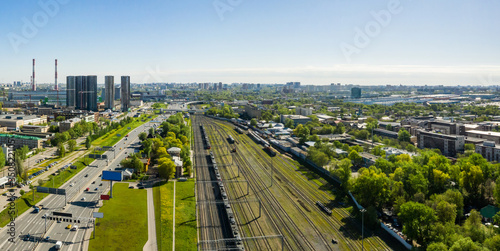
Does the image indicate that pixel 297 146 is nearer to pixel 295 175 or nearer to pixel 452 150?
pixel 295 175

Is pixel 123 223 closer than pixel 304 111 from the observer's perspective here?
Yes

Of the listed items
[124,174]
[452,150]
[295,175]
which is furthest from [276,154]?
[452,150]

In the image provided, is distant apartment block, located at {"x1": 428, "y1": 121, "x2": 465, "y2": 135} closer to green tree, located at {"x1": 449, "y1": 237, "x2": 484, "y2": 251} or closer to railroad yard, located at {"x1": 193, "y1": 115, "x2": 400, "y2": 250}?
railroad yard, located at {"x1": 193, "y1": 115, "x2": 400, "y2": 250}

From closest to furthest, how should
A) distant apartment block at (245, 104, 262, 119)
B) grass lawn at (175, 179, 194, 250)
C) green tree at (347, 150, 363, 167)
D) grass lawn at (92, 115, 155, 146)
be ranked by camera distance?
grass lawn at (175, 179, 194, 250) < green tree at (347, 150, 363, 167) < grass lawn at (92, 115, 155, 146) < distant apartment block at (245, 104, 262, 119)

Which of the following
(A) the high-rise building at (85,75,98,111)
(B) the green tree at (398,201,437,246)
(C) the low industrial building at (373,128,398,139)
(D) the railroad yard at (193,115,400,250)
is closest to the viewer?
(B) the green tree at (398,201,437,246)

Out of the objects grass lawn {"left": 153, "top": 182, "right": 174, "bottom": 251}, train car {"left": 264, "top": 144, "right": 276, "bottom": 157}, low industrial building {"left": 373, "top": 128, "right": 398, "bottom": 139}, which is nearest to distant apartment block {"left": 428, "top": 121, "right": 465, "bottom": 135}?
low industrial building {"left": 373, "top": 128, "right": 398, "bottom": 139}

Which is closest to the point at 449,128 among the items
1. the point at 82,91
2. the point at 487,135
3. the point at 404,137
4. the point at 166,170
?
the point at 487,135

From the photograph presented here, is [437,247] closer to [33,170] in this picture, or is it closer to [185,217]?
[185,217]
